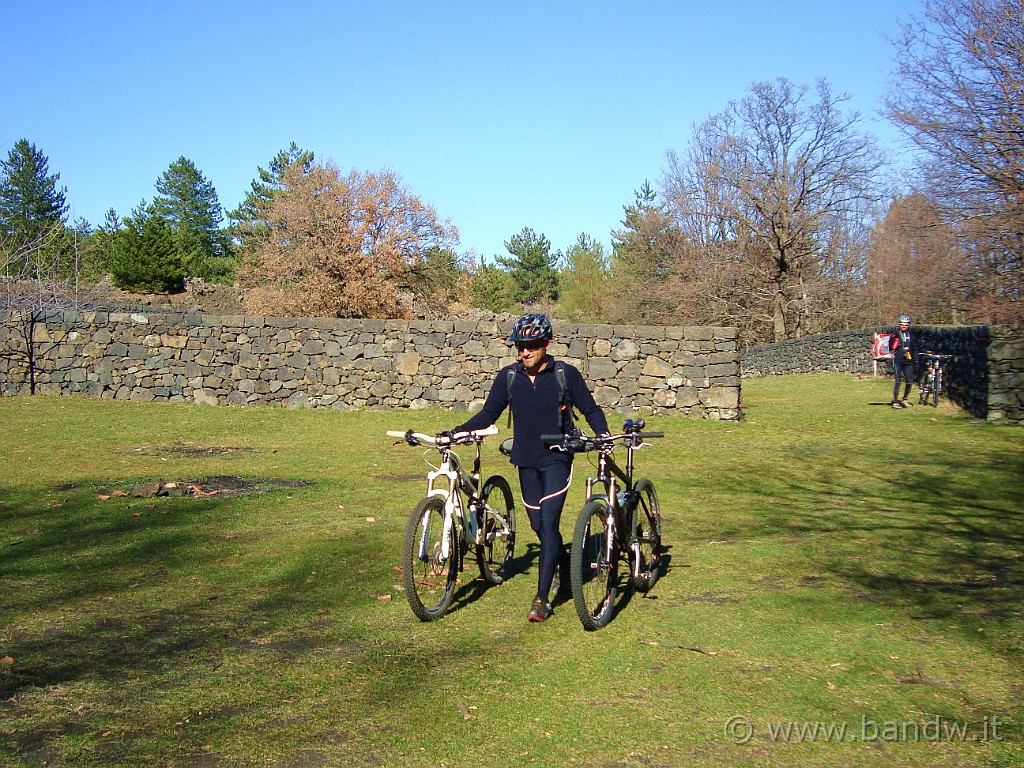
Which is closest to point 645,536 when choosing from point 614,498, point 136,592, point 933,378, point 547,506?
point 614,498

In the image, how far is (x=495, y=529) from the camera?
7.00 meters

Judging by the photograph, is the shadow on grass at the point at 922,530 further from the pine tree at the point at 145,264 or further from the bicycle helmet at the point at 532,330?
the pine tree at the point at 145,264

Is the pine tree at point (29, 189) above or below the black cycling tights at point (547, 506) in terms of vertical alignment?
above

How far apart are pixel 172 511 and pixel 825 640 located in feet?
21.9

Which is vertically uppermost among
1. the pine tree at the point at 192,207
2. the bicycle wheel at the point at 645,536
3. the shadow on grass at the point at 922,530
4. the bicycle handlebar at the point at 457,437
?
the pine tree at the point at 192,207

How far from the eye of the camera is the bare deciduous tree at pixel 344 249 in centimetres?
3281

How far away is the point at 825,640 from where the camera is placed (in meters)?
5.70

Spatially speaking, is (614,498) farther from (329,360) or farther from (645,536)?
(329,360)

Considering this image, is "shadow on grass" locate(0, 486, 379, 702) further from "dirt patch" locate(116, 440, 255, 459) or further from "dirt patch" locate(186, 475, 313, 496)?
"dirt patch" locate(116, 440, 255, 459)

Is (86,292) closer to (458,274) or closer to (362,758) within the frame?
(458,274)

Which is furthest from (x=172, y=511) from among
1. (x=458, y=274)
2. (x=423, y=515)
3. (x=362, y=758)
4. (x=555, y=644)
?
(x=458, y=274)

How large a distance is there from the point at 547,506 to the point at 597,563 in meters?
0.47

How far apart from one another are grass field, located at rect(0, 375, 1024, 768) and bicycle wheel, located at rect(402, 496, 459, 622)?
135 mm

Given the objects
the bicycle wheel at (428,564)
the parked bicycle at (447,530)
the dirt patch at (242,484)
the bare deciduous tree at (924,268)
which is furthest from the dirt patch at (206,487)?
the bare deciduous tree at (924,268)
